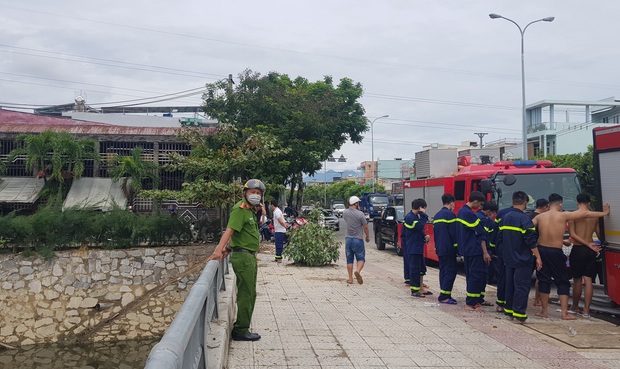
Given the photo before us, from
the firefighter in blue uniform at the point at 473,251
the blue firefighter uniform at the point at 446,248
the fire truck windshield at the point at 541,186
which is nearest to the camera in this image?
the firefighter in blue uniform at the point at 473,251

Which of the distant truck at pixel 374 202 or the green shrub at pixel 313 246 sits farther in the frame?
the distant truck at pixel 374 202

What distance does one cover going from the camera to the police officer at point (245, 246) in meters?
5.78

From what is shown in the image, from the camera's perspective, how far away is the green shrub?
564 inches

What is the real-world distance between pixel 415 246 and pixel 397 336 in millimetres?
3422

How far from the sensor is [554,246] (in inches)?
314

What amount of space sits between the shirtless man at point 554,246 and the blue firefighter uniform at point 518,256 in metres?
0.51

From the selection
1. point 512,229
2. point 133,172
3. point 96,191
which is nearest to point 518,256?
point 512,229

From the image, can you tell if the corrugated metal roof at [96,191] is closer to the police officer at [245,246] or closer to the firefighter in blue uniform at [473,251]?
the firefighter in blue uniform at [473,251]

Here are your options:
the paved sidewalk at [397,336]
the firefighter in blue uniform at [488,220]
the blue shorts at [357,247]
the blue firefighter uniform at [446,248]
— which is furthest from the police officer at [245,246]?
the blue shorts at [357,247]

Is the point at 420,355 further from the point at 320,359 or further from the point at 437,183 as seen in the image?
the point at 437,183

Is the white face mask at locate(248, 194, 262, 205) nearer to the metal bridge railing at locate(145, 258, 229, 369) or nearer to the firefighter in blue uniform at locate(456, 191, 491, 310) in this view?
the metal bridge railing at locate(145, 258, 229, 369)

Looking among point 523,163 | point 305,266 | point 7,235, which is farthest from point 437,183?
point 7,235

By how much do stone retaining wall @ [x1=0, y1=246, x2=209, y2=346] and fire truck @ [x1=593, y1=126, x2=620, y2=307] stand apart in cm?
998

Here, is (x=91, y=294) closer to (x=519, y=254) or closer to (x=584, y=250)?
(x=519, y=254)
